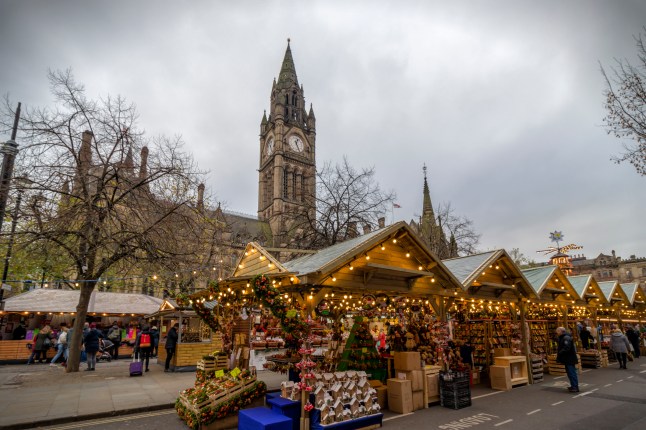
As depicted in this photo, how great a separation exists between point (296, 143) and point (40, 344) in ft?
175

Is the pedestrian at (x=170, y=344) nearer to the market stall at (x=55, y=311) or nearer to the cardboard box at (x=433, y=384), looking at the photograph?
the market stall at (x=55, y=311)

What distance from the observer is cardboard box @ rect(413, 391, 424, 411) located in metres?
8.57

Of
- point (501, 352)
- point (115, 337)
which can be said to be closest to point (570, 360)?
point (501, 352)

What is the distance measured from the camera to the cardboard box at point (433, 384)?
9.03 metres

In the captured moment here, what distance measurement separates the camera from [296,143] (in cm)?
6562

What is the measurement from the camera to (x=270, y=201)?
2525 inches

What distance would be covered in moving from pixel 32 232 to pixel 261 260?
8207 millimetres

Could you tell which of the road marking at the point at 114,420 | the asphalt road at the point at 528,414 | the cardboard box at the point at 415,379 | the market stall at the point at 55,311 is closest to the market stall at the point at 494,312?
the asphalt road at the point at 528,414

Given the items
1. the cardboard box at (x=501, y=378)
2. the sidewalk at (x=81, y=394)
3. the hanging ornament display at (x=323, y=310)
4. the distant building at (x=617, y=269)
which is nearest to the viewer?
the sidewalk at (x=81, y=394)

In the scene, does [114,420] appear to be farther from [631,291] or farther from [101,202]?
[631,291]

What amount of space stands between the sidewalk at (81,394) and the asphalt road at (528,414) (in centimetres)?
46

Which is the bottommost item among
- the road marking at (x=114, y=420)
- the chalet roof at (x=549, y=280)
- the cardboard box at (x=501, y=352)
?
the road marking at (x=114, y=420)

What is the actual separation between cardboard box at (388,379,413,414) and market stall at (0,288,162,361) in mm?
18309

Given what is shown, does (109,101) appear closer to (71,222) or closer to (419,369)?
(71,222)
